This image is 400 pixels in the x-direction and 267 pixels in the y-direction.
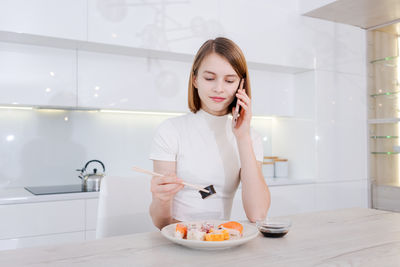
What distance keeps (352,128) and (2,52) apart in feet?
9.04

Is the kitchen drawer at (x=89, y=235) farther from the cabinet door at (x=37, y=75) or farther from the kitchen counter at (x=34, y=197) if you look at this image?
the cabinet door at (x=37, y=75)

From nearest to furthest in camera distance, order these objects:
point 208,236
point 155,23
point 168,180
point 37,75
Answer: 1. point 208,236
2. point 168,180
3. point 37,75
4. point 155,23

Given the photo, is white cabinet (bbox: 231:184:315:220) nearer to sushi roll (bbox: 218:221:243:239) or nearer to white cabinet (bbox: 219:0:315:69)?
white cabinet (bbox: 219:0:315:69)

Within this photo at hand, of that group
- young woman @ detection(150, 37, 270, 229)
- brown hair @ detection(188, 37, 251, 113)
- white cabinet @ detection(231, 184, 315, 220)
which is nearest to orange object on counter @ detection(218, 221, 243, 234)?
young woman @ detection(150, 37, 270, 229)

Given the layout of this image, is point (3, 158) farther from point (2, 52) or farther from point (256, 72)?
point (256, 72)

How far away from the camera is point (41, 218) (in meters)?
2.01

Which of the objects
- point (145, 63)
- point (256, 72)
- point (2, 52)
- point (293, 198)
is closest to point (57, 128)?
point (2, 52)

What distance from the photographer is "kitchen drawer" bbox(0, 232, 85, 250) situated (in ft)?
6.35

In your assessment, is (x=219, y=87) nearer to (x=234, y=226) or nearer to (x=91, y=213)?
(x=234, y=226)

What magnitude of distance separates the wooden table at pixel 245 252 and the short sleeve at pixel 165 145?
386mm

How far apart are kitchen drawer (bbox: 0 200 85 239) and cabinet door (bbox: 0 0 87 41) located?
0.99 m

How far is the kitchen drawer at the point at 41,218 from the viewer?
1.93 meters

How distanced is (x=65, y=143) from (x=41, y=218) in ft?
2.27

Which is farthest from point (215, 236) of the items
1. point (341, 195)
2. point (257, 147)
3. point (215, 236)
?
point (341, 195)
